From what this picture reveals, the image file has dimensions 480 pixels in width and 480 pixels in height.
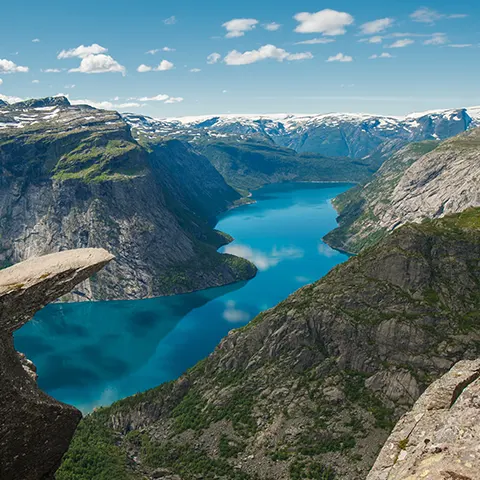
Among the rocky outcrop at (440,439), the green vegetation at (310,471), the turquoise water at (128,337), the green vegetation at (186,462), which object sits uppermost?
the rocky outcrop at (440,439)

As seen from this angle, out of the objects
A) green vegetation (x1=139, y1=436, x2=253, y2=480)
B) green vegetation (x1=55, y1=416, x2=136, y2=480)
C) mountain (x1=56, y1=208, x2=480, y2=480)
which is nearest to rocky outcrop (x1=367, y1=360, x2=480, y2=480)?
mountain (x1=56, y1=208, x2=480, y2=480)

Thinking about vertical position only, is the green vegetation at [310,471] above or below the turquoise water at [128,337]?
above

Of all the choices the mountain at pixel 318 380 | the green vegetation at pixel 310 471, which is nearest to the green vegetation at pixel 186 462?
the mountain at pixel 318 380

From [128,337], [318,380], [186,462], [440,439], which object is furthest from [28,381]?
[128,337]

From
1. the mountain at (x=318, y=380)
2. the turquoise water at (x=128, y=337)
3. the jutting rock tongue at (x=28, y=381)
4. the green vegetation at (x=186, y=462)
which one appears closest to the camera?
the jutting rock tongue at (x=28, y=381)

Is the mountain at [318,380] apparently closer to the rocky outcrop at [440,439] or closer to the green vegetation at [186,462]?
the green vegetation at [186,462]
